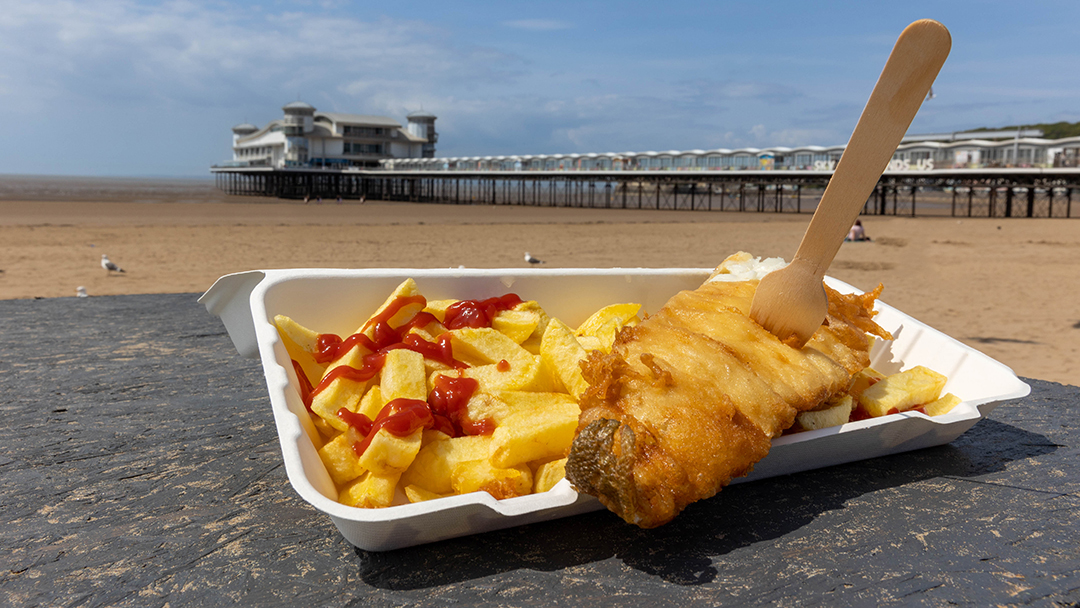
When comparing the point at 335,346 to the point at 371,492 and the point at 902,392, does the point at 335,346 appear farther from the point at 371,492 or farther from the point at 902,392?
the point at 902,392

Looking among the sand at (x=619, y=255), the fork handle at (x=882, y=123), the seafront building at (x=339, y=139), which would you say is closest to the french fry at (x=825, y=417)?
the fork handle at (x=882, y=123)

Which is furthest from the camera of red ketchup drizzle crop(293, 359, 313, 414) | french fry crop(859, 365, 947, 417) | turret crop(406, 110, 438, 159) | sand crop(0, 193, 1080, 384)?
turret crop(406, 110, 438, 159)

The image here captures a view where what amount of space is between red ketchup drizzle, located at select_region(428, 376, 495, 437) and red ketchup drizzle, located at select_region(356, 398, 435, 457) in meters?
0.12

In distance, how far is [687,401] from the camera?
5.80 feet

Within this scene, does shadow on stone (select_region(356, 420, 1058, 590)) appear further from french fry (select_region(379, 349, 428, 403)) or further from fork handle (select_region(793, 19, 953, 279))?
fork handle (select_region(793, 19, 953, 279))

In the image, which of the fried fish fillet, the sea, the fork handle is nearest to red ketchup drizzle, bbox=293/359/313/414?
the fried fish fillet

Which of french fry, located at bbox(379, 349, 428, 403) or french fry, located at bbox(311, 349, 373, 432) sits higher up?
french fry, located at bbox(379, 349, 428, 403)

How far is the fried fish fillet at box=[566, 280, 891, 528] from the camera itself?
155 centimetres

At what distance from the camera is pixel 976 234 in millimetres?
29422

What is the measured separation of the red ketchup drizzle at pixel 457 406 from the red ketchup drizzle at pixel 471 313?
434 millimetres

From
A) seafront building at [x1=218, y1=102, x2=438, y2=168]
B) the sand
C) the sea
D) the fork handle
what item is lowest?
the sand

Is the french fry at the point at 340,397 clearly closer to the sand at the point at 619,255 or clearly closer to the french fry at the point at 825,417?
the french fry at the point at 825,417

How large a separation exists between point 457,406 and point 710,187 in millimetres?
61496

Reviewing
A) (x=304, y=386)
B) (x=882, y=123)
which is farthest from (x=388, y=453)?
(x=882, y=123)
